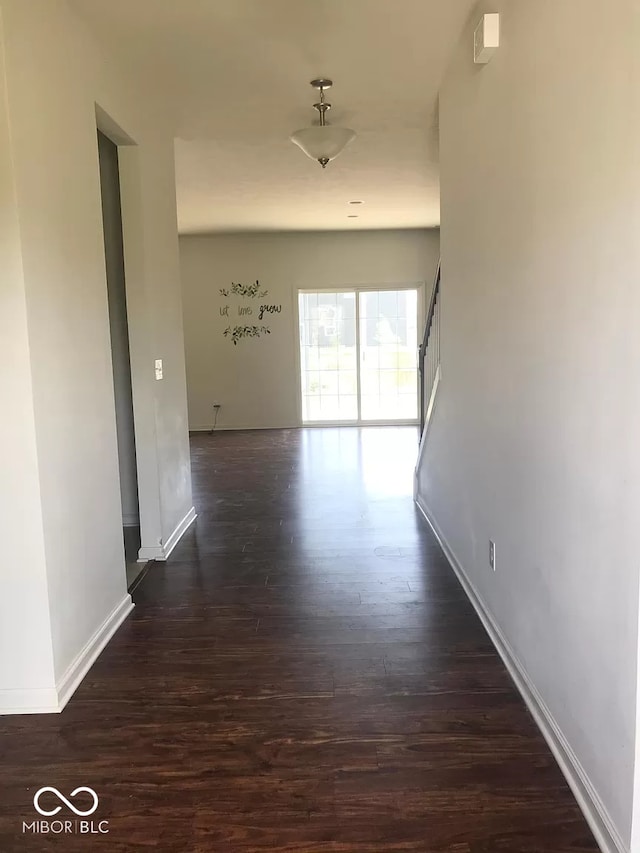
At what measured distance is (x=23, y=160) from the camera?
82.7 inches

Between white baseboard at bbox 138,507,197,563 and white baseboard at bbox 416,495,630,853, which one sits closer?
white baseboard at bbox 416,495,630,853

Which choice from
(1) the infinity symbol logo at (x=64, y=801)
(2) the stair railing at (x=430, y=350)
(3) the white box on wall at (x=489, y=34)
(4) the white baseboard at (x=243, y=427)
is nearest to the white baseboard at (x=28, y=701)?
(1) the infinity symbol logo at (x=64, y=801)

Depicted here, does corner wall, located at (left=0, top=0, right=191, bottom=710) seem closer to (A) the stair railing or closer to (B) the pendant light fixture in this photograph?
(B) the pendant light fixture

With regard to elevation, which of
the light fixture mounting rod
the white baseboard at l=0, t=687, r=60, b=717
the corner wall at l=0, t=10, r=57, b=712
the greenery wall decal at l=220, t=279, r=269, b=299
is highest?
the light fixture mounting rod

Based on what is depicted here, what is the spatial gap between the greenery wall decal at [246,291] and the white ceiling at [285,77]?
2.81 metres

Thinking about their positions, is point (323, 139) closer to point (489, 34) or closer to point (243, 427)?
point (489, 34)

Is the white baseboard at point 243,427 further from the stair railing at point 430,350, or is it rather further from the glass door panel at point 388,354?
the stair railing at point 430,350

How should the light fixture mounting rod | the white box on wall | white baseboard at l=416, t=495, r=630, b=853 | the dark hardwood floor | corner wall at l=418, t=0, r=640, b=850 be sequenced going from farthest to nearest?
1. the light fixture mounting rod
2. the white box on wall
3. the dark hardwood floor
4. white baseboard at l=416, t=495, r=630, b=853
5. corner wall at l=418, t=0, r=640, b=850

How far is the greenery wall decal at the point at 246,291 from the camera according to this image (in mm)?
8906

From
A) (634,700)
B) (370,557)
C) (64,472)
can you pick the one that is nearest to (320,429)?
(370,557)

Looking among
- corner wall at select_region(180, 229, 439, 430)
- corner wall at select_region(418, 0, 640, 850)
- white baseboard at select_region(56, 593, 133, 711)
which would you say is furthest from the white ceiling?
corner wall at select_region(180, 229, 439, 430)

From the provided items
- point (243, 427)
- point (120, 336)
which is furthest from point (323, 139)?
point (243, 427)

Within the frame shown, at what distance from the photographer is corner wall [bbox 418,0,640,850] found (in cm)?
146

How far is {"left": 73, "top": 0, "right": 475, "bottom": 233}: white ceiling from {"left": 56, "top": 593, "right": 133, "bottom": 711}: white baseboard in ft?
8.33
